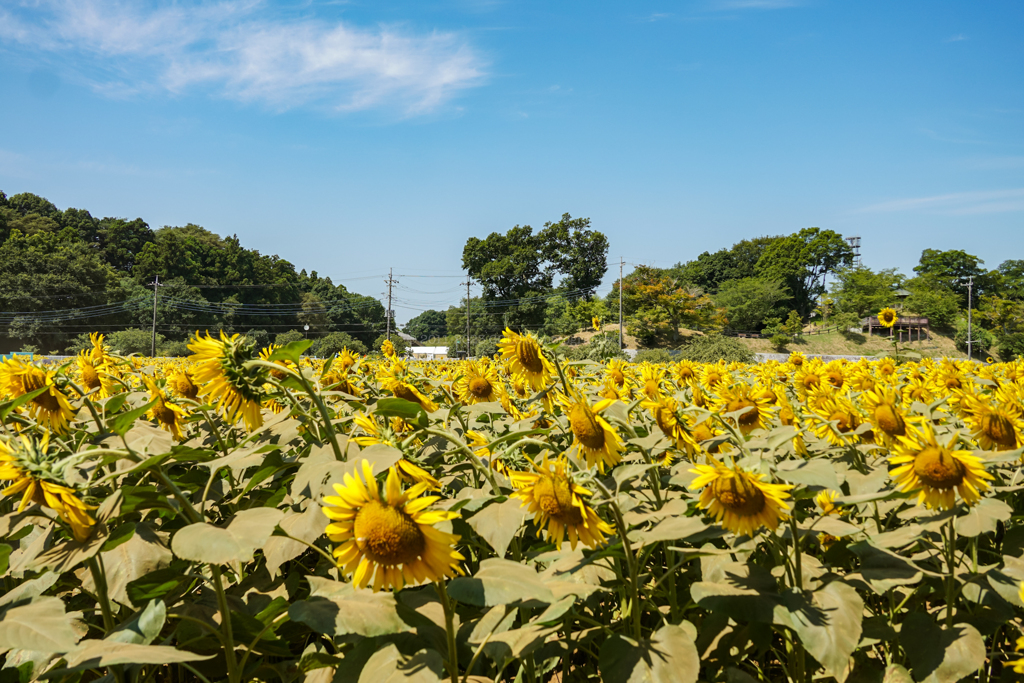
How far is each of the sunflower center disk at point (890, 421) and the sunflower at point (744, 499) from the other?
0.98 meters

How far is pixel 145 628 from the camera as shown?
3.88ft

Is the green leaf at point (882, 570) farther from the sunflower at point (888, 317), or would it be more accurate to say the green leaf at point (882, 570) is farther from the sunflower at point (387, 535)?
the sunflower at point (888, 317)

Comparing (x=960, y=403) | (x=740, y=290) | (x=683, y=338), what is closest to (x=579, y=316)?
(x=683, y=338)

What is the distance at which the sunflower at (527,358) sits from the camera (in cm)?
227

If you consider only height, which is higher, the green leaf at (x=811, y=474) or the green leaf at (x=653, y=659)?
the green leaf at (x=811, y=474)

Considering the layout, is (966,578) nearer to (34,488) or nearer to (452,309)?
(34,488)

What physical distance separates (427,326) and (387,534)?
133386 millimetres

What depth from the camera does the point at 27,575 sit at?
161 cm

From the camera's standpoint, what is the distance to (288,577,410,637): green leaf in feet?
3.73

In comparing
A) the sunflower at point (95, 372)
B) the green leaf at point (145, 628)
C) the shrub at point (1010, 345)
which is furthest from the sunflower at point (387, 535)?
the shrub at point (1010, 345)

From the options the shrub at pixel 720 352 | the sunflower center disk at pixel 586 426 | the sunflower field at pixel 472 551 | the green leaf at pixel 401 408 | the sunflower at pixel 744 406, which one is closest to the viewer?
the sunflower field at pixel 472 551

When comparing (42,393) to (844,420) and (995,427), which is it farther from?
(995,427)

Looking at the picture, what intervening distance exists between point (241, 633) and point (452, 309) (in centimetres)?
8222

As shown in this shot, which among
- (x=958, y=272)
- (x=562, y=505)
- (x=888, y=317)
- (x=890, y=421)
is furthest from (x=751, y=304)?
(x=562, y=505)
